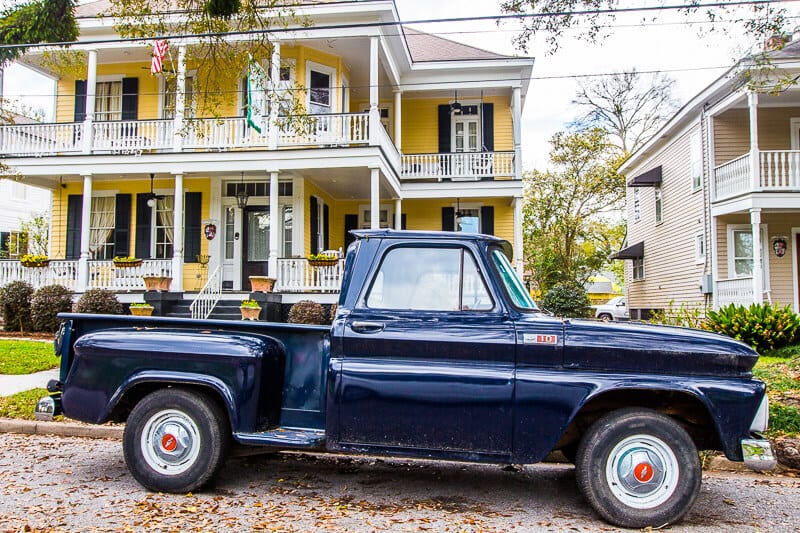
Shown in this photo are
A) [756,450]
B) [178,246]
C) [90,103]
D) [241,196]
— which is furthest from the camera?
[241,196]

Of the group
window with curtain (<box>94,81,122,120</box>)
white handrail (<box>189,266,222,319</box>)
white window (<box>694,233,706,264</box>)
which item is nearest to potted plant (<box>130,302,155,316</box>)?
white handrail (<box>189,266,222,319</box>)

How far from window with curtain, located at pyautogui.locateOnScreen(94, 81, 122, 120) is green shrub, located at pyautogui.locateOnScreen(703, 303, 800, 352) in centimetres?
1726

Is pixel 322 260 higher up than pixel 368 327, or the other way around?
pixel 322 260

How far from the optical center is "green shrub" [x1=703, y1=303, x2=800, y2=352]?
1252 cm

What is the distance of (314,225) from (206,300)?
4126mm

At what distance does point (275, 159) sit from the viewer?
15781 millimetres

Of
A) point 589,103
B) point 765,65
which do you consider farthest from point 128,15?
point 589,103

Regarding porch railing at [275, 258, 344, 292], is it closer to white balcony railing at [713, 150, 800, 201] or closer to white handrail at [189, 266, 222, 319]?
white handrail at [189, 266, 222, 319]

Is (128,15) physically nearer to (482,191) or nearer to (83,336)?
(83,336)

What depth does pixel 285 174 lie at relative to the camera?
16938mm

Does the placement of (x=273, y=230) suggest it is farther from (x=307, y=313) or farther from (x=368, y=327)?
(x=368, y=327)

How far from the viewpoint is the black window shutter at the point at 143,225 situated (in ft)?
58.2

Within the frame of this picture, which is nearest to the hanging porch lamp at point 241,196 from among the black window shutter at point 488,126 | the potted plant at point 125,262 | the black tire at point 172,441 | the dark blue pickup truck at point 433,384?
the potted plant at point 125,262

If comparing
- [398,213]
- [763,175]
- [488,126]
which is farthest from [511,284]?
[488,126]
